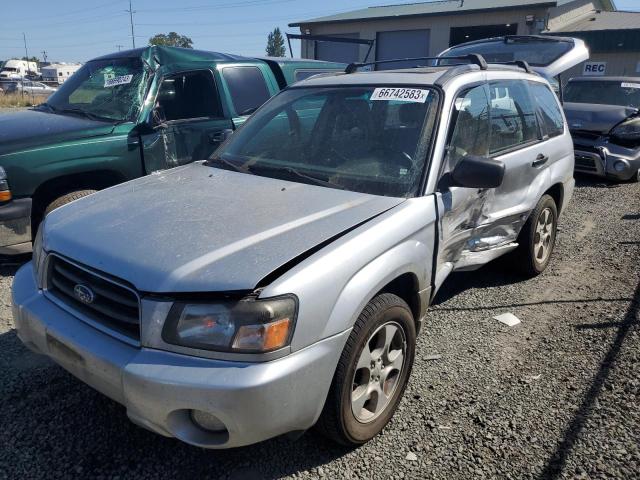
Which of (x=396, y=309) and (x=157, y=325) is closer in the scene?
(x=157, y=325)

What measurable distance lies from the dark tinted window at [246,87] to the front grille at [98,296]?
12.1 ft

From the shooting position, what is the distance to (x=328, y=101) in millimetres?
3555

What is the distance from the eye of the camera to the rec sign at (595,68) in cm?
2259

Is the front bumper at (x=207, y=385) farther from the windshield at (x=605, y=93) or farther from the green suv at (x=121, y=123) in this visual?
the windshield at (x=605, y=93)

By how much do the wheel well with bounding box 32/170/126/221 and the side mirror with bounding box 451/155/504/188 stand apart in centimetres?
333

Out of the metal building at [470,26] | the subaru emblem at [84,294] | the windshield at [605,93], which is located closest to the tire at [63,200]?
the subaru emblem at [84,294]

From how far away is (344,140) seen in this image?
3258 millimetres

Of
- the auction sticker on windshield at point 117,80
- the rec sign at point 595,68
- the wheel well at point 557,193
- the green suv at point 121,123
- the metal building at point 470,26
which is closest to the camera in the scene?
the green suv at point 121,123

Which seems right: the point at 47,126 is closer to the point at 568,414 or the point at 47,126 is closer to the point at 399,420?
the point at 399,420

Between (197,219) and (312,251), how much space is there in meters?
0.66

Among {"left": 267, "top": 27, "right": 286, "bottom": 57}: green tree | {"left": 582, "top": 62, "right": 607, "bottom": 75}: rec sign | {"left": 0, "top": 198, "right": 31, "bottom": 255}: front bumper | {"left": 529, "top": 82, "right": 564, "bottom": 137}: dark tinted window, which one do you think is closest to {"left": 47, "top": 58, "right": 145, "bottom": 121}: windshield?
{"left": 0, "top": 198, "right": 31, "bottom": 255}: front bumper

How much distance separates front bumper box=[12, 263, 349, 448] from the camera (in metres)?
1.94

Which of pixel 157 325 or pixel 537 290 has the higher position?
pixel 157 325

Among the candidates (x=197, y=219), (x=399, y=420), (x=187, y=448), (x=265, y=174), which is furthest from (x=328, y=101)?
(x=187, y=448)
